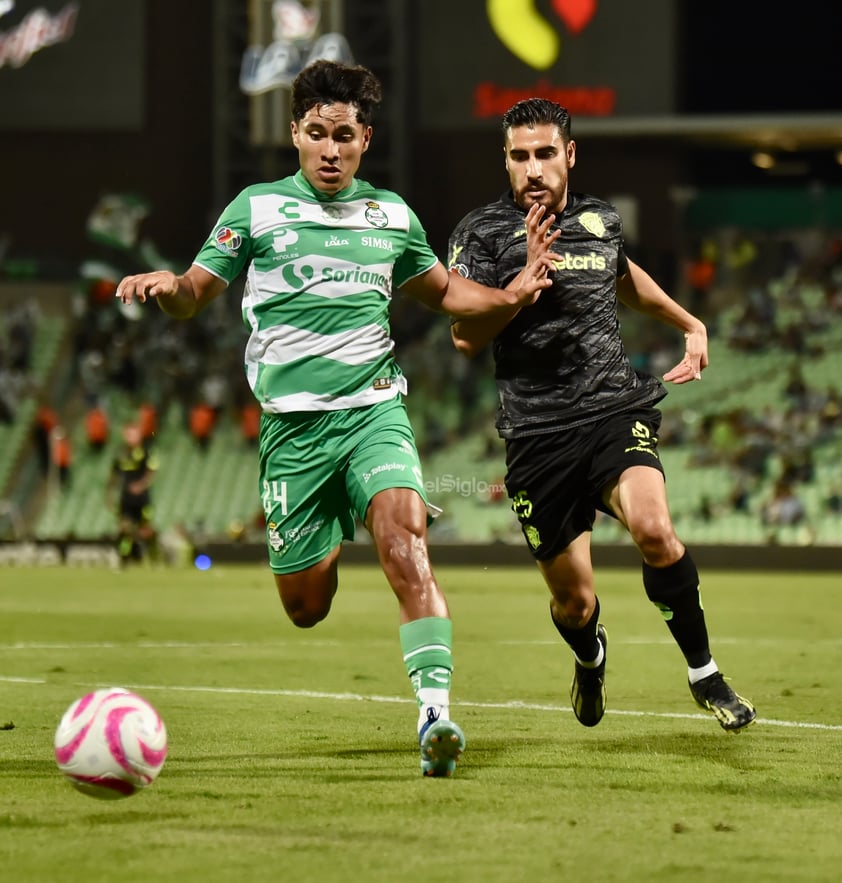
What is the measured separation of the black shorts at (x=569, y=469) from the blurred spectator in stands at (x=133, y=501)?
56.0 ft

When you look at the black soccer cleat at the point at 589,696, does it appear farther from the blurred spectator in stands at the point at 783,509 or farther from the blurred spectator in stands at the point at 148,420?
the blurred spectator in stands at the point at 148,420

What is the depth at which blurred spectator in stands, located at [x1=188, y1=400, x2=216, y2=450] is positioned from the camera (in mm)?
31594

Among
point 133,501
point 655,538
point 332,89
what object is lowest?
point 133,501

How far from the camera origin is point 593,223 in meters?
7.52

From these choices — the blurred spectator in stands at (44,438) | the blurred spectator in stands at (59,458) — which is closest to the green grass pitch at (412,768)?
the blurred spectator in stands at (59,458)

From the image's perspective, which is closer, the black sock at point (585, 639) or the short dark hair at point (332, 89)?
the short dark hair at point (332, 89)

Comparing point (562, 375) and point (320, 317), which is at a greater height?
point (320, 317)

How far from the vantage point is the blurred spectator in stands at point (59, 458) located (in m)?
30.6

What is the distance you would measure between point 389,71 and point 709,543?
1380 cm

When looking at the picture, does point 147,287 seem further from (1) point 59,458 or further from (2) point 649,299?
(1) point 59,458

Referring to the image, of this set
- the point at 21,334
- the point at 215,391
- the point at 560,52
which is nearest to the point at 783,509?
the point at 215,391

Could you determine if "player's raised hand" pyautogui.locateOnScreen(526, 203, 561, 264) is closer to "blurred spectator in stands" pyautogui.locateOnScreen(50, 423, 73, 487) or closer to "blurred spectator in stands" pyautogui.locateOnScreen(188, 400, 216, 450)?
"blurred spectator in stands" pyautogui.locateOnScreen(50, 423, 73, 487)

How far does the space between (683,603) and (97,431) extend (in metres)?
25.6

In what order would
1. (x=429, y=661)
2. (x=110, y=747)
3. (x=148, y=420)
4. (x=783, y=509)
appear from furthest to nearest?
(x=148, y=420)
(x=783, y=509)
(x=429, y=661)
(x=110, y=747)
